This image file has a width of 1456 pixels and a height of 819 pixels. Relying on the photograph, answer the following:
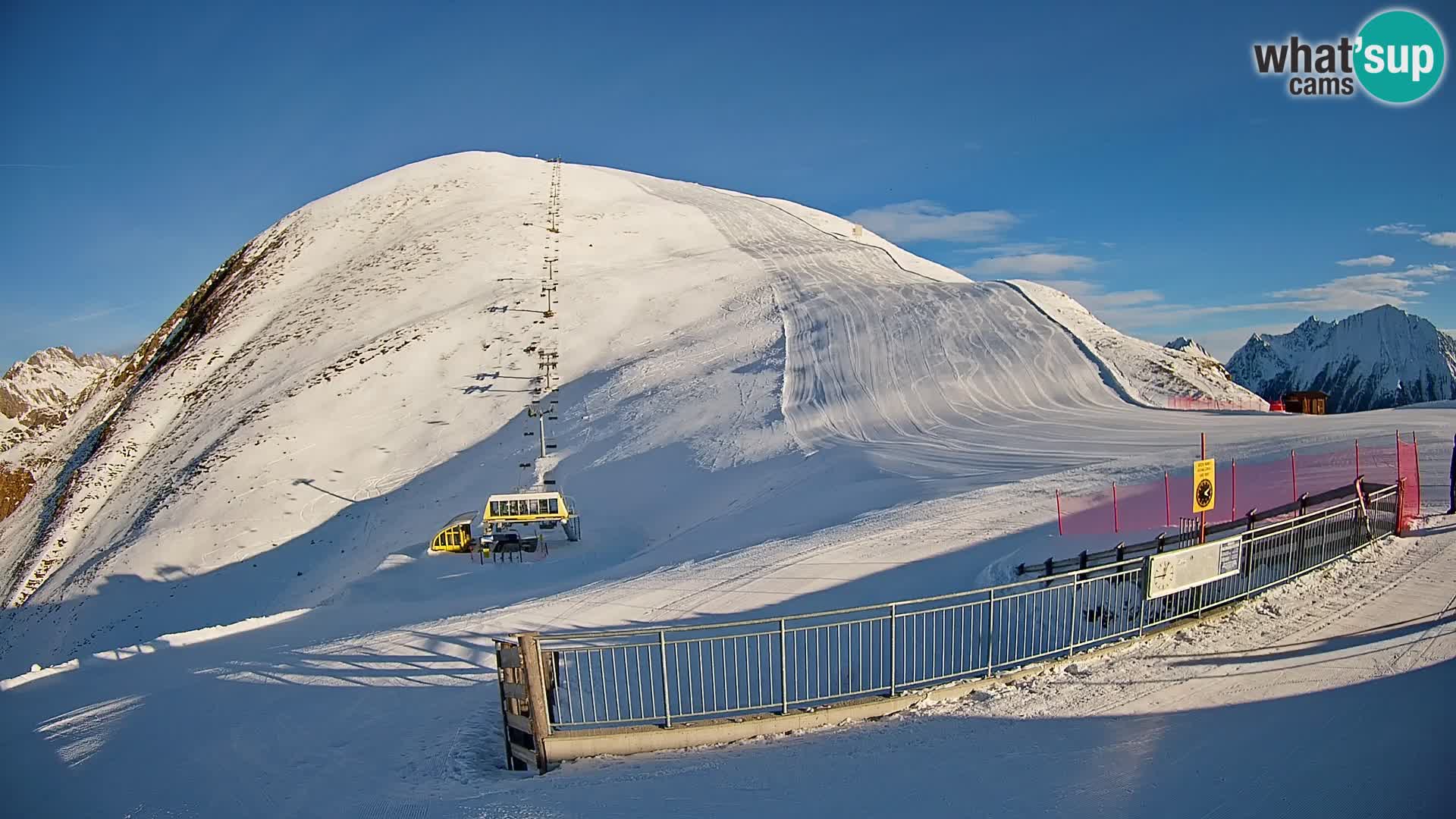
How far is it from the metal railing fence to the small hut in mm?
27790

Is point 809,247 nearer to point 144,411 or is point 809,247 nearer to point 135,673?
point 144,411

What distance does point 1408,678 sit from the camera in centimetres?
898

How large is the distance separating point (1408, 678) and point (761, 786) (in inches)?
273

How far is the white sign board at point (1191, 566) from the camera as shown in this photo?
10469 millimetres

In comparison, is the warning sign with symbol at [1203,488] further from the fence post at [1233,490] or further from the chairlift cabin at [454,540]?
the chairlift cabin at [454,540]

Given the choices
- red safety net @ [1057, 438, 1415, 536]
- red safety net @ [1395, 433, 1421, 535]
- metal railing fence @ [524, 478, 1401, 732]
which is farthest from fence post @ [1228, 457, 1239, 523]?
metal railing fence @ [524, 478, 1401, 732]

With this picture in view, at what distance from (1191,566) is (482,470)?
91.2ft

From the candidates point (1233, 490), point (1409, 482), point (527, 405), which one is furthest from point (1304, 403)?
point (527, 405)

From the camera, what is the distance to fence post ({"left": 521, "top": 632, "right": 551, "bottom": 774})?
903 cm

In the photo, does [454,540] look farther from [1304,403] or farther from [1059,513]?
[1304,403]

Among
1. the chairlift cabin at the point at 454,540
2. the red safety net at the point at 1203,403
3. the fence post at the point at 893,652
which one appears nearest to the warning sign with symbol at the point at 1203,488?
the fence post at the point at 893,652

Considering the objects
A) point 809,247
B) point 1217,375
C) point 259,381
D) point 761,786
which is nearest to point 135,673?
point 761,786

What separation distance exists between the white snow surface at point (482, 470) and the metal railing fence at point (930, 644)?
1.39 meters

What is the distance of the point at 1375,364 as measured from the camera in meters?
188
